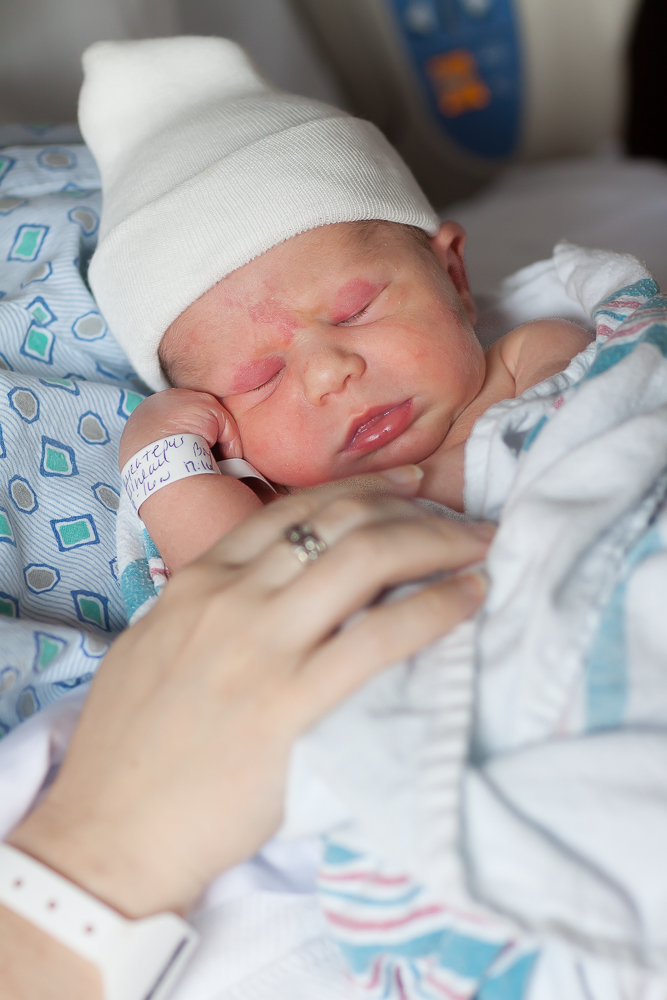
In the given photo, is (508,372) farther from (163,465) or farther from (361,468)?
(163,465)

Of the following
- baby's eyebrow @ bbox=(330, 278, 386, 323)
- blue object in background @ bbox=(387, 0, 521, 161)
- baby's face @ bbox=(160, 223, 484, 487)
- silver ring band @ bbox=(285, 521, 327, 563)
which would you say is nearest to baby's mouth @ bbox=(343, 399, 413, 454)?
baby's face @ bbox=(160, 223, 484, 487)

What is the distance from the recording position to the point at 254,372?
3.67 ft

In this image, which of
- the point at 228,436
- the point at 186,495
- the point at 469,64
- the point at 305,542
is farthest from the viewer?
the point at 469,64

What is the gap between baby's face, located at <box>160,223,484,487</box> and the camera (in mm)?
1081

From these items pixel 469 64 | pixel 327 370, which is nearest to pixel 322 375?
pixel 327 370

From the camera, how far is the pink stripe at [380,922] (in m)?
0.62

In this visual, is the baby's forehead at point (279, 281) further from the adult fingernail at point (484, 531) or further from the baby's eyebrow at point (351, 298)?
the adult fingernail at point (484, 531)

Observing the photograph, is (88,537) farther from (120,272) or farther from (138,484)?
(120,272)

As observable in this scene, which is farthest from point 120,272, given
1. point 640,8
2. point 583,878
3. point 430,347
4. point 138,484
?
point 640,8

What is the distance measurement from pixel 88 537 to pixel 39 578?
9cm

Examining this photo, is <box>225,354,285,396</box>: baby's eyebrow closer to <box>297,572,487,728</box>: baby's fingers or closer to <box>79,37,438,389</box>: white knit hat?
<box>79,37,438,389</box>: white knit hat

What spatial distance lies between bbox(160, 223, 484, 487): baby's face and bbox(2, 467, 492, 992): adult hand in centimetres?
40

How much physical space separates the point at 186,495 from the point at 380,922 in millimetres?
568

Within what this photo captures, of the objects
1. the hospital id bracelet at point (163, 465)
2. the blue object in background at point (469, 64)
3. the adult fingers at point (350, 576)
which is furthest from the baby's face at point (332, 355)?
the blue object in background at point (469, 64)
